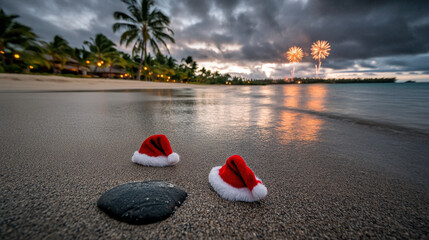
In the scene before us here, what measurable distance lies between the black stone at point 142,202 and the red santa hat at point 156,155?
0.35m

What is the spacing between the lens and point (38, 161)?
4.40 feet

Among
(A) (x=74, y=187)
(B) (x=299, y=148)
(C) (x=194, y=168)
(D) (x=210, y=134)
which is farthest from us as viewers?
(D) (x=210, y=134)

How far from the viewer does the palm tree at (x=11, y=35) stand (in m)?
15.2

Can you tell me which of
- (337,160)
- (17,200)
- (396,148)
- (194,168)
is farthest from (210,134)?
(396,148)

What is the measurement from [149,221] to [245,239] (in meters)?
0.42

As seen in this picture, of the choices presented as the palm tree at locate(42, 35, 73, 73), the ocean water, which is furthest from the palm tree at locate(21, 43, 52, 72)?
the ocean water

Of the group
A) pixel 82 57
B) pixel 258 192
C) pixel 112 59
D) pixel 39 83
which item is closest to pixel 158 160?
pixel 258 192

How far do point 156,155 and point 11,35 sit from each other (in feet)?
78.6

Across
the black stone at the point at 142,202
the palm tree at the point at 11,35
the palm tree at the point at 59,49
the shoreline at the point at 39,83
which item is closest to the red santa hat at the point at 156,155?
the black stone at the point at 142,202

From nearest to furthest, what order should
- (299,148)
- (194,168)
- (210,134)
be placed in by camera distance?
(194,168)
(299,148)
(210,134)

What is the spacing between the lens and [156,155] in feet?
4.42

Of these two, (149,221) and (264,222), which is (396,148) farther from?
(149,221)

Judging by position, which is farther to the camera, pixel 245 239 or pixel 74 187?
pixel 74 187

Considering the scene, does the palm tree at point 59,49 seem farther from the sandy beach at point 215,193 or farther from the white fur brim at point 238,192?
the white fur brim at point 238,192
